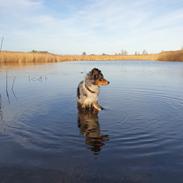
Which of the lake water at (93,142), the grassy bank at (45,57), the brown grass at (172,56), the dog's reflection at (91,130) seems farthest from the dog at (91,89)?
the brown grass at (172,56)

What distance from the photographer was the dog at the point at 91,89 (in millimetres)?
9789

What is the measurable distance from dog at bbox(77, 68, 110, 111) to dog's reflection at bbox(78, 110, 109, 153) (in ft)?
0.95

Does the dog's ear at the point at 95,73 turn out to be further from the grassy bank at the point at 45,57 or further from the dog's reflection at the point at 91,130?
the grassy bank at the point at 45,57

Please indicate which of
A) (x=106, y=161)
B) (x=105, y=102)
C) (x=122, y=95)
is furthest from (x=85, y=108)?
(x=106, y=161)

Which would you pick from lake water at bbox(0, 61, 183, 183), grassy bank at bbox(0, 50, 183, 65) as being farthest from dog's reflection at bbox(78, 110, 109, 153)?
grassy bank at bbox(0, 50, 183, 65)

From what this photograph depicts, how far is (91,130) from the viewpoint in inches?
307

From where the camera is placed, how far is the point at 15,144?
6.65 meters

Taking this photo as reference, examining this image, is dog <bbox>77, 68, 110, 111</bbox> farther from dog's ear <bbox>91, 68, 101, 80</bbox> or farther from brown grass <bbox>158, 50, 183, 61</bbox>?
brown grass <bbox>158, 50, 183, 61</bbox>

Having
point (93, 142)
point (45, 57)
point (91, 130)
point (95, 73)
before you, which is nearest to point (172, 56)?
point (45, 57)

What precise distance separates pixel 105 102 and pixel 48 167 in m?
6.68

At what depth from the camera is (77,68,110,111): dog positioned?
979 centimetres

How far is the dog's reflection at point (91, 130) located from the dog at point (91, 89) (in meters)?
0.29

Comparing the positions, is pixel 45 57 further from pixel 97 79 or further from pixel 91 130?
pixel 91 130

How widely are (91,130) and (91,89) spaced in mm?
2491
